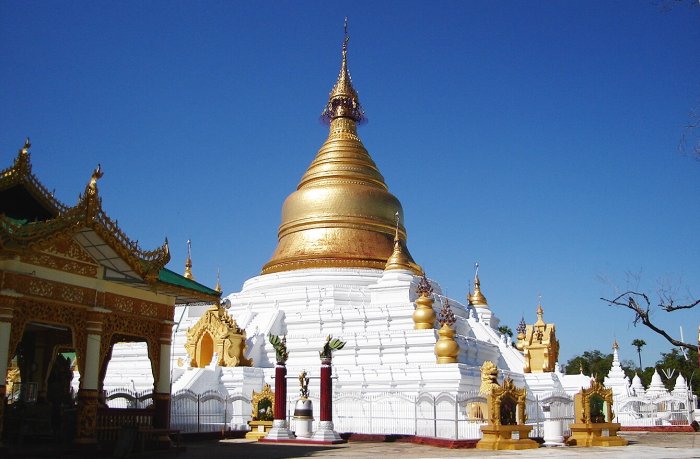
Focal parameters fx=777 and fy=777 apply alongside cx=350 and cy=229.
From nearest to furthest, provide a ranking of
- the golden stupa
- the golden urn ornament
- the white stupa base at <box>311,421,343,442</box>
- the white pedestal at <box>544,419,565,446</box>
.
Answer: the white stupa base at <box>311,421,343,442</box> → the white pedestal at <box>544,419,565,446</box> → the golden urn ornament → the golden stupa

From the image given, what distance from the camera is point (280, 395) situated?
763 inches

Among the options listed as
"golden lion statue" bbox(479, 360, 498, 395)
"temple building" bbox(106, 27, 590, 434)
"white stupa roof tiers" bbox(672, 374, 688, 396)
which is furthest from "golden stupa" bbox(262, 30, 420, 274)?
"golden lion statue" bbox(479, 360, 498, 395)

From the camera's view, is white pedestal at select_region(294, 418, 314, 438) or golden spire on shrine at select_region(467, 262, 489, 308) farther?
golden spire on shrine at select_region(467, 262, 489, 308)

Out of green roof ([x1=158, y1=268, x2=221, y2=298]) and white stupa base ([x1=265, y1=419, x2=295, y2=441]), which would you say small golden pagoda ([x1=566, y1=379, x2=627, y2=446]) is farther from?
green roof ([x1=158, y1=268, x2=221, y2=298])

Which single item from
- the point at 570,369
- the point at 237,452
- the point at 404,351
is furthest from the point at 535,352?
the point at 570,369

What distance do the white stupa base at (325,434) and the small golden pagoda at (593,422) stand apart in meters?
6.16

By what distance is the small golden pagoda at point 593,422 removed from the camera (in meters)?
20.1

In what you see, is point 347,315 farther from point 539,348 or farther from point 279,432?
point 279,432

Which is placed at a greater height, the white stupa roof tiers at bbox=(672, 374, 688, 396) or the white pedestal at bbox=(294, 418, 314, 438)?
the white stupa roof tiers at bbox=(672, 374, 688, 396)

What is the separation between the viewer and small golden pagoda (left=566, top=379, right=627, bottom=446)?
20.1 metres

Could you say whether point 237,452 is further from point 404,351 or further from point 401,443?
point 404,351

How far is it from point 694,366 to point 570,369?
17.8 metres

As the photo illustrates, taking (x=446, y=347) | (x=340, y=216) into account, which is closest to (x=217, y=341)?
(x=446, y=347)

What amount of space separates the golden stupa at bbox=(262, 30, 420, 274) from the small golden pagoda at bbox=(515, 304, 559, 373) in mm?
5580
